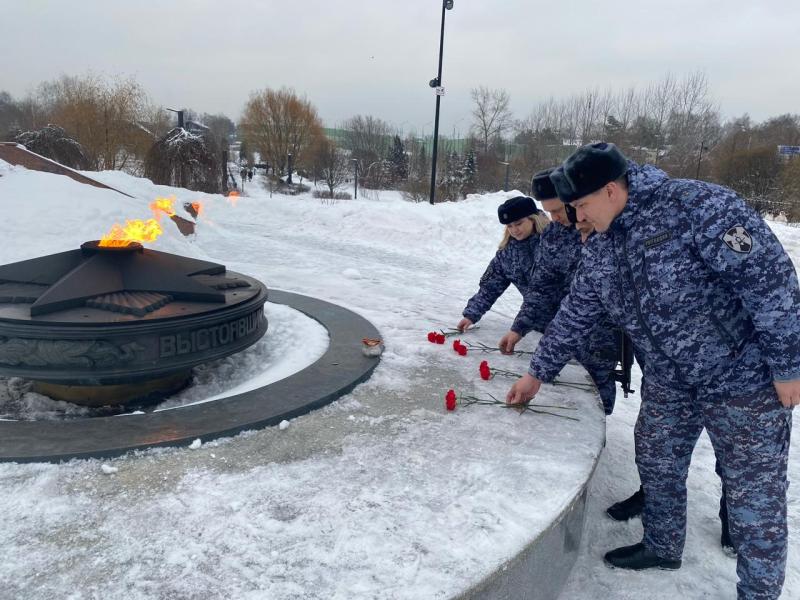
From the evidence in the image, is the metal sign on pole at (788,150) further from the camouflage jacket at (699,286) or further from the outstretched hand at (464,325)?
the camouflage jacket at (699,286)

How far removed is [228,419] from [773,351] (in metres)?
2.41

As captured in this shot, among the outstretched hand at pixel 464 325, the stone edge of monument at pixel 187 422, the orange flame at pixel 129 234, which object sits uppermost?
the orange flame at pixel 129 234

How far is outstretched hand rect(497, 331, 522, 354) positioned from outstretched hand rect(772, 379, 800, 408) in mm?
1992

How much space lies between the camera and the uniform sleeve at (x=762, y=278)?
1.85 metres

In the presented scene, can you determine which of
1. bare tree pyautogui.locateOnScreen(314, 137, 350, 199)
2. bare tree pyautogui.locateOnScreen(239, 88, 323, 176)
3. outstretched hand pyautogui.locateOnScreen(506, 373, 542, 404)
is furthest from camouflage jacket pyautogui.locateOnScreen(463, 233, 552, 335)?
bare tree pyautogui.locateOnScreen(239, 88, 323, 176)

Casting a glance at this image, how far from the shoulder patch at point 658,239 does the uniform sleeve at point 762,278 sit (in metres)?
0.16

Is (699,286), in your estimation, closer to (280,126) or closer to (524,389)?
(524,389)

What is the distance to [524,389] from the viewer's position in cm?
283

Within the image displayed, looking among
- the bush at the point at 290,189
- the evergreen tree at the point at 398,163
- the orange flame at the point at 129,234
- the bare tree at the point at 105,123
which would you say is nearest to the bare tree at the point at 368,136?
the evergreen tree at the point at 398,163

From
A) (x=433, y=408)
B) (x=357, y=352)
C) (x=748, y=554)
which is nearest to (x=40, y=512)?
(x=433, y=408)

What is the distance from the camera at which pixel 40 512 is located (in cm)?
202

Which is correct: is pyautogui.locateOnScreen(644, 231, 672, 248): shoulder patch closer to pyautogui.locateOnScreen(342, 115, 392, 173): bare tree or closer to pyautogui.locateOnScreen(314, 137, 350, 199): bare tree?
pyautogui.locateOnScreen(314, 137, 350, 199): bare tree

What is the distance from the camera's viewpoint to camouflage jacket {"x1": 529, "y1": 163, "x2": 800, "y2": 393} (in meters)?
1.87

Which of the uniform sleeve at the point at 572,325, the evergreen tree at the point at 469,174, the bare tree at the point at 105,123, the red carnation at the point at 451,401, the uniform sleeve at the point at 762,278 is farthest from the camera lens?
the evergreen tree at the point at 469,174
